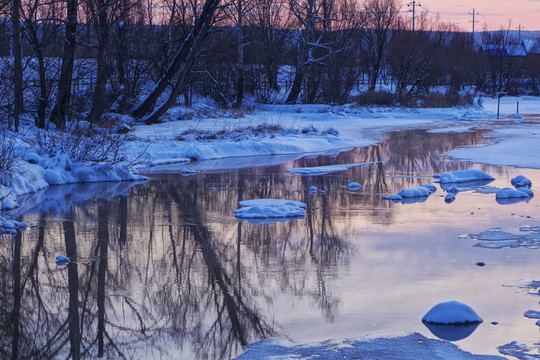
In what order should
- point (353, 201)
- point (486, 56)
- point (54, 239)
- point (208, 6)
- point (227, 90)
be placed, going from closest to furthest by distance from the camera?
point (54, 239)
point (353, 201)
point (208, 6)
point (227, 90)
point (486, 56)

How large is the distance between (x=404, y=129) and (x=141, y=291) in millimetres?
25193

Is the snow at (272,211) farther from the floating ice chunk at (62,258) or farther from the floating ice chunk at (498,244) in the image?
the floating ice chunk at (62,258)

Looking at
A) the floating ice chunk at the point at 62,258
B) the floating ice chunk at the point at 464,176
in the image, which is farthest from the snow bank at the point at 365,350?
the floating ice chunk at the point at 464,176

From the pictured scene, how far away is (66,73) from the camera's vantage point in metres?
21.5

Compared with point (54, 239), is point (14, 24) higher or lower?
higher

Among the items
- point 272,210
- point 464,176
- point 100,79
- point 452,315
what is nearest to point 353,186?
point 464,176

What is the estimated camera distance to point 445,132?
96.8 feet

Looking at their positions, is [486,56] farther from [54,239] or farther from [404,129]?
[54,239]

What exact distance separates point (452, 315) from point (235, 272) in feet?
8.29

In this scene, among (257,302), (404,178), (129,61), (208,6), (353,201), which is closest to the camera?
(257,302)

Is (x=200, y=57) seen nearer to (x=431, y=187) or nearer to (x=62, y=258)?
(x=431, y=187)

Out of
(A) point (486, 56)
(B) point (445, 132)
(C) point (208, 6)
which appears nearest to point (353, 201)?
(C) point (208, 6)

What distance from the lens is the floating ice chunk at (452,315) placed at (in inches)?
244

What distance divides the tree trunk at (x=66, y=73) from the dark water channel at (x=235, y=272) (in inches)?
333
